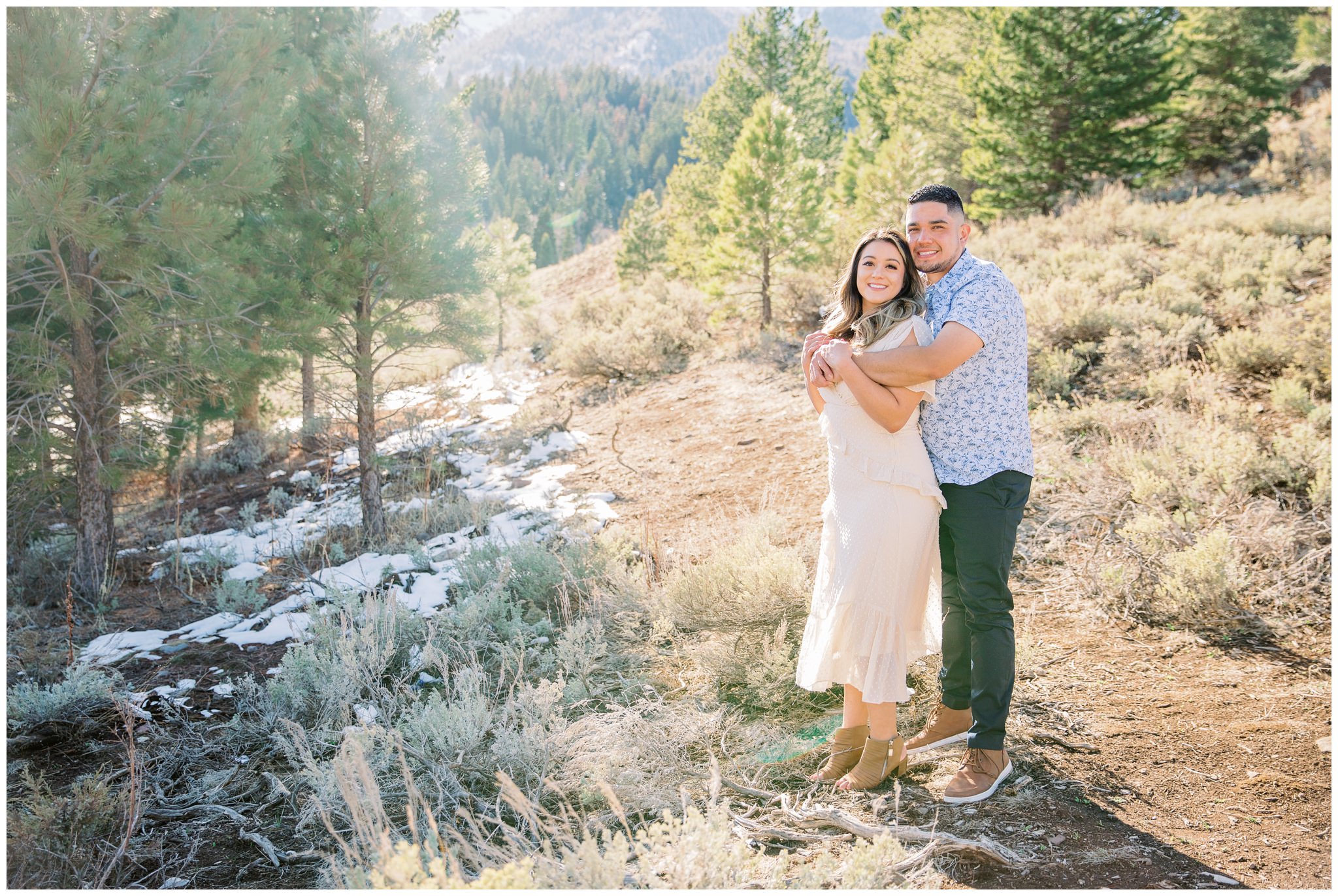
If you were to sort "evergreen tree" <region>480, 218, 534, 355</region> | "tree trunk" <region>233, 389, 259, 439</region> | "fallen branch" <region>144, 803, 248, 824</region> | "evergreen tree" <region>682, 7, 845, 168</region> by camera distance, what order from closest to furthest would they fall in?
1. "fallen branch" <region>144, 803, 248, 824</region>
2. "tree trunk" <region>233, 389, 259, 439</region>
3. "evergreen tree" <region>480, 218, 534, 355</region>
4. "evergreen tree" <region>682, 7, 845, 168</region>

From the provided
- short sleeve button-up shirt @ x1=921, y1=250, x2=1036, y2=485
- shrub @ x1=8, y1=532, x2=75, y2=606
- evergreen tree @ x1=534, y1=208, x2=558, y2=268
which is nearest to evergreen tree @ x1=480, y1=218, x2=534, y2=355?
shrub @ x1=8, y1=532, x2=75, y2=606

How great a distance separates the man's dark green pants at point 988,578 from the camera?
2559 millimetres

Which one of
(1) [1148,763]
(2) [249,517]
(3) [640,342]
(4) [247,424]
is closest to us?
(1) [1148,763]

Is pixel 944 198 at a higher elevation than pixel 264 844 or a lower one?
higher

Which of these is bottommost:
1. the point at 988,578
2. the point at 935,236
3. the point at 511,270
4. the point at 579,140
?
the point at 988,578

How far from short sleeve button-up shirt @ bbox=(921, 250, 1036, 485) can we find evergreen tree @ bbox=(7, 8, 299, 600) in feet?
17.4

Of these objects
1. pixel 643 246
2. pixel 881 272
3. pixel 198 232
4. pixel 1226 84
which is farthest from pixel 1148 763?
pixel 643 246

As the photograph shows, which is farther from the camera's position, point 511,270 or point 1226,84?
point 511,270

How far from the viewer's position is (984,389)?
8.43 ft

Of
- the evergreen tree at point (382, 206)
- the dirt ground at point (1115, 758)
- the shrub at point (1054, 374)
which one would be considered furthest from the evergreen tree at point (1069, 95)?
the dirt ground at point (1115, 758)

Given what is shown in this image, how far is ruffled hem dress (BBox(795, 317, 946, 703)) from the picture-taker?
252cm

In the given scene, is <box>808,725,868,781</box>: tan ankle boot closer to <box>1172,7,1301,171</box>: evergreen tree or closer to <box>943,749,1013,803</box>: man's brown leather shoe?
<box>943,749,1013,803</box>: man's brown leather shoe

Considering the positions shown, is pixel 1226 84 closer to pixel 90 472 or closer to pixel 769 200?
pixel 769 200

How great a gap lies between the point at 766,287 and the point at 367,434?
25.5 feet
